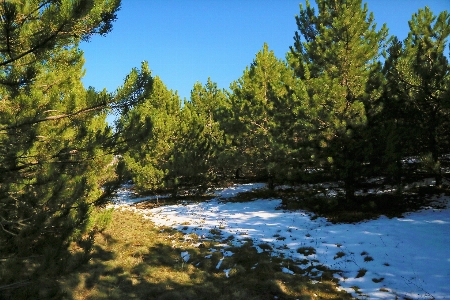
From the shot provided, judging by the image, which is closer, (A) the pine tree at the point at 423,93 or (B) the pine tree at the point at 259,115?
(A) the pine tree at the point at 423,93

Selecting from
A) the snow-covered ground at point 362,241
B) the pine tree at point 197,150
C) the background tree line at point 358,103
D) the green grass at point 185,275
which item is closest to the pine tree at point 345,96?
the background tree line at point 358,103

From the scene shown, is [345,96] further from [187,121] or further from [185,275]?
[187,121]

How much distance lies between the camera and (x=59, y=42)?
10.6ft

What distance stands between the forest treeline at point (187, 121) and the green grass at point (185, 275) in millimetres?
1003

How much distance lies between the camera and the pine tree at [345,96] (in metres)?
9.12

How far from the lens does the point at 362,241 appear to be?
7.28 m

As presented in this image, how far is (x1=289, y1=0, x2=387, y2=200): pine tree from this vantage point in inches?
359

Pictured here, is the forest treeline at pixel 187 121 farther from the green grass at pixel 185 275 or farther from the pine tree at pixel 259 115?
the green grass at pixel 185 275

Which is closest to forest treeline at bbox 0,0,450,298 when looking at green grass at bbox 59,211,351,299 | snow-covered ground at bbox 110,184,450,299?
green grass at bbox 59,211,351,299

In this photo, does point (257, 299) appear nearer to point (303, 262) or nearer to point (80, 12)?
point (303, 262)

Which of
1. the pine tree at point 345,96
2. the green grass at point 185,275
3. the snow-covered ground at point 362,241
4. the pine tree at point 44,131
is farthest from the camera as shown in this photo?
the pine tree at point 345,96

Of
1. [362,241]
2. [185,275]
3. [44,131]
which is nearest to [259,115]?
[362,241]

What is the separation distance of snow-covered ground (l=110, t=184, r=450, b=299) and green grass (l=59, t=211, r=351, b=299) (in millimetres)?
488

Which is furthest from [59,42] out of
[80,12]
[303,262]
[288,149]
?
[288,149]
